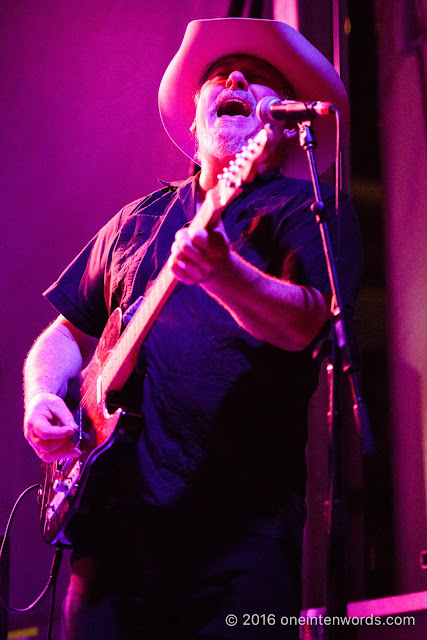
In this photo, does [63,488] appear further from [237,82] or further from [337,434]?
[237,82]

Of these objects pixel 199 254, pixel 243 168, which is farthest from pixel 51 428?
pixel 243 168

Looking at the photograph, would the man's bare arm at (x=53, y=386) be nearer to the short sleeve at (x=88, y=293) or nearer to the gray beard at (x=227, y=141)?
the short sleeve at (x=88, y=293)

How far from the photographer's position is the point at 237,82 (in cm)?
198

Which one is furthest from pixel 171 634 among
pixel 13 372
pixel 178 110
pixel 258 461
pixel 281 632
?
pixel 13 372

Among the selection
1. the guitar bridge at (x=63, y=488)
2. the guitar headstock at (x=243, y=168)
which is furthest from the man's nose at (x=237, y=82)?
the guitar bridge at (x=63, y=488)

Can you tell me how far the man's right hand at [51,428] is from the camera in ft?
5.69

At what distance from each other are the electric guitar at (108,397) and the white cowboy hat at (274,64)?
0.69 metres

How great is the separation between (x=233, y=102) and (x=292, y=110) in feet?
2.06

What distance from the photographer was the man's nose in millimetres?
1977

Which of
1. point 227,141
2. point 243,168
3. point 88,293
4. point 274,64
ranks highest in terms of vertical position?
point 274,64

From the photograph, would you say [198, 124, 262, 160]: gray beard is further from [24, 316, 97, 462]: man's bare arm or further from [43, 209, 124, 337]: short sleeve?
[24, 316, 97, 462]: man's bare arm

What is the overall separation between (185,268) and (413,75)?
1560 mm

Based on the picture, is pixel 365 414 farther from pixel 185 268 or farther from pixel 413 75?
pixel 413 75

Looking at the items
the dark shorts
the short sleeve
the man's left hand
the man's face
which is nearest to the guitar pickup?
the dark shorts
